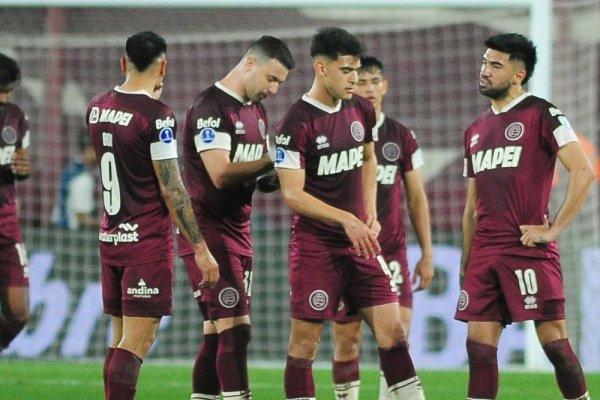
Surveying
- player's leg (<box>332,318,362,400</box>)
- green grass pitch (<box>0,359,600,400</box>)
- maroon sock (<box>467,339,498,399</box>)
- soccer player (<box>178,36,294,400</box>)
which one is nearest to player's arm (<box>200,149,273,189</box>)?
soccer player (<box>178,36,294,400</box>)

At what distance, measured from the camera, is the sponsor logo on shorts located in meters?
6.65

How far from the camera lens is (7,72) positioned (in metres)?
9.18

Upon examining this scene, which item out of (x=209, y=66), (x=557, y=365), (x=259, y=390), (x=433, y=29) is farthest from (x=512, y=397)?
(x=209, y=66)

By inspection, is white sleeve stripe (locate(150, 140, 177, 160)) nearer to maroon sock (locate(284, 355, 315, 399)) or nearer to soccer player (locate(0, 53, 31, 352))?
maroon sock (locate(284, 355, 315, 399))

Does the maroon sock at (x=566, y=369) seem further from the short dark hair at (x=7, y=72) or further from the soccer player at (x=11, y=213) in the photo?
the short dark hair at (x=7, y=72)

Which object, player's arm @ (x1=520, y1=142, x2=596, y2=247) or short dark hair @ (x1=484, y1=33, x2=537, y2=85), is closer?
player's arm @ (x1=520, y1=142, x2=596, y2=247)

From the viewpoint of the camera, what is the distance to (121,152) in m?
6.62

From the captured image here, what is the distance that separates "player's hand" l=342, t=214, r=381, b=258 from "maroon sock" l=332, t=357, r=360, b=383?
63.9 inches

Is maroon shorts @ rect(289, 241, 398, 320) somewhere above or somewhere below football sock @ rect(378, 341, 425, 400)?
above

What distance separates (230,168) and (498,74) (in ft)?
4.96

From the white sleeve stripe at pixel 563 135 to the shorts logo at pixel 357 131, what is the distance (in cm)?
103

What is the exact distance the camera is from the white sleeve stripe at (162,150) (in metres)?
6.52

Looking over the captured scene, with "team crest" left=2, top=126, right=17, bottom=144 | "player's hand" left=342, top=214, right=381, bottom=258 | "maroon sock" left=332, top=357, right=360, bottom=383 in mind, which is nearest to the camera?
"player's hand" left=342, top=214, right=381, bottom=258

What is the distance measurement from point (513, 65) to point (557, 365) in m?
1.60
